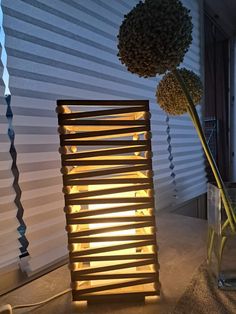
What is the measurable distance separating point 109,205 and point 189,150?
1186 millimetres

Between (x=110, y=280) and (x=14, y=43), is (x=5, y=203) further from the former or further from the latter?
(x=14, y=43)

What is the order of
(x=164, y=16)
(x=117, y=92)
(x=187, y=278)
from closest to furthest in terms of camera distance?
(x=164, y=16) < (x=187, y=278) < (x=117, y=92)

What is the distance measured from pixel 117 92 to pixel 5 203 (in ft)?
2.15

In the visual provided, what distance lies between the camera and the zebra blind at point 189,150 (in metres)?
1.52

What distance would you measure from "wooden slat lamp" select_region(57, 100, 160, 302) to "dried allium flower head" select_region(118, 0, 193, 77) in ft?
0.39

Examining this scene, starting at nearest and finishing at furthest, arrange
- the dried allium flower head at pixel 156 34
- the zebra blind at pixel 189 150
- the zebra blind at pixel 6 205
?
the dried allium flower head at pixel 156 34, the zebra blind at pixel 6 205, the zebra blind at pixel 189 150

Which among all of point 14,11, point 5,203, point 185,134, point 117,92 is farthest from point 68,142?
point 185,134

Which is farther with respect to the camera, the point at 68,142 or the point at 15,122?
the point at 15,122

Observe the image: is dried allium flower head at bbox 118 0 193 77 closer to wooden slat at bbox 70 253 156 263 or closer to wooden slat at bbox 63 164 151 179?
wooden slat at bbox 63 164 151 179

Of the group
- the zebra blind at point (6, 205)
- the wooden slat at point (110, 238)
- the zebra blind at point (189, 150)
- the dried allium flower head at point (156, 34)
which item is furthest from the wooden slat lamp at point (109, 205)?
the zebra blind at point (189, 150)

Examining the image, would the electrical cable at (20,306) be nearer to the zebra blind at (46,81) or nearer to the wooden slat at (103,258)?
the wooden slat at (103,258)

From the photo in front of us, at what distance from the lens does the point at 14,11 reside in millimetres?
755

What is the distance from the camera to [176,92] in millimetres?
602

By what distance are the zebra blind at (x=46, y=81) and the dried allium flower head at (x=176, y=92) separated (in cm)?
40
